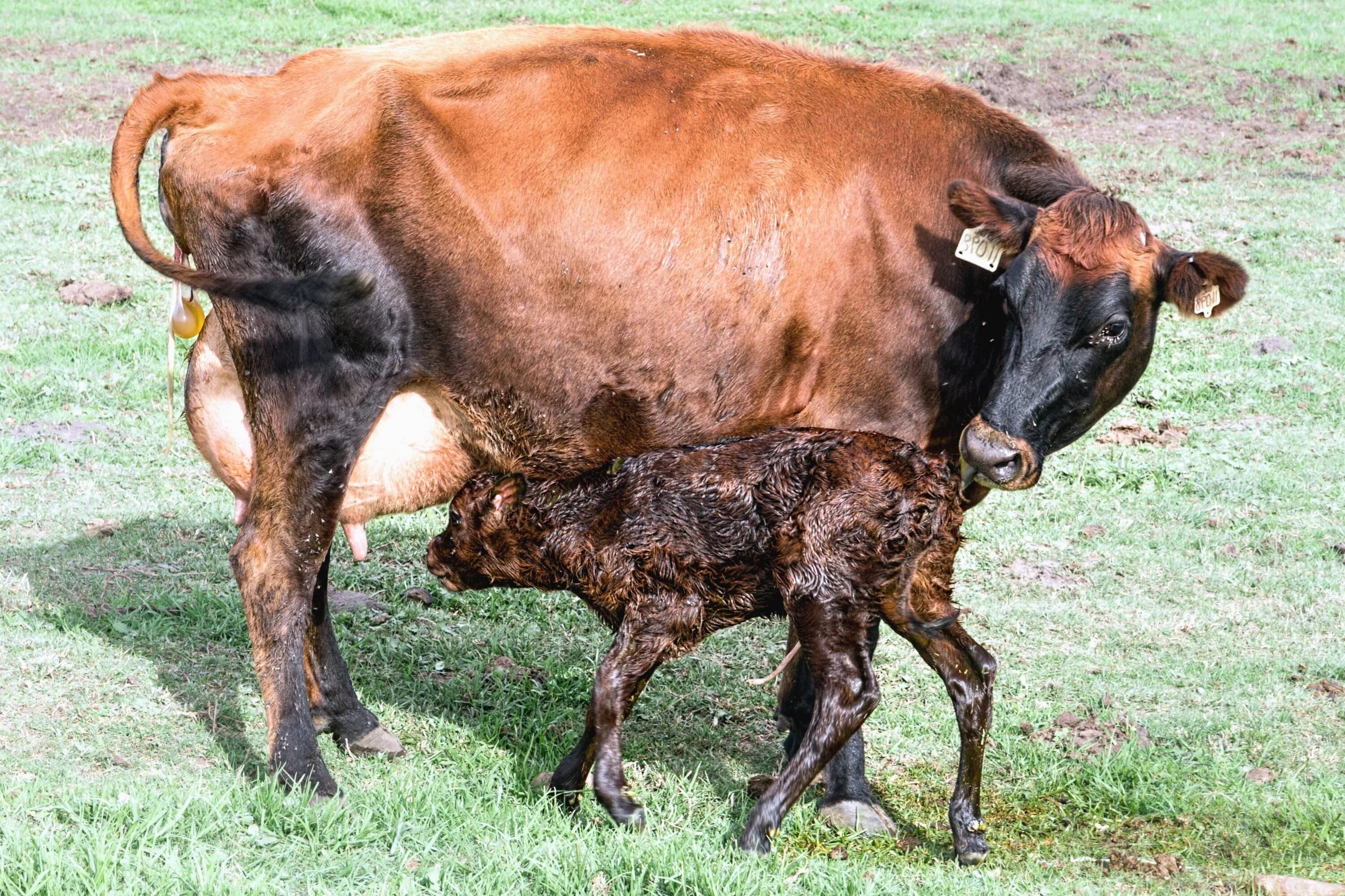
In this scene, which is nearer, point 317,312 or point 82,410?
point 317,312

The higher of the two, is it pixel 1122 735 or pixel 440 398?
pixel 440 398

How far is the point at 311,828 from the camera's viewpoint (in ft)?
15.3

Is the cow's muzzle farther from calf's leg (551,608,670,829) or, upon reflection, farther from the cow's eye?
calf's leg (551,608,670,829)

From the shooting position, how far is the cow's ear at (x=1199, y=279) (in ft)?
18.0

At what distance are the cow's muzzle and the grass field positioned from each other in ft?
3.92

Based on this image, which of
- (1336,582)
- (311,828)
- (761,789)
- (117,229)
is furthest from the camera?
(117,229)

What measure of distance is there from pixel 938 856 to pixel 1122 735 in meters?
1.27

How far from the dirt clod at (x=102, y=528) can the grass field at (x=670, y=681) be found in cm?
4

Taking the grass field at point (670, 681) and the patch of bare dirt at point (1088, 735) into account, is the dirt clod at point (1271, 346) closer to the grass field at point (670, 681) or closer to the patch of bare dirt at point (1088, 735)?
the grass field at point (670, 681)

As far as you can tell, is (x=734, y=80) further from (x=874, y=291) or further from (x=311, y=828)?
(x=311, y=828)

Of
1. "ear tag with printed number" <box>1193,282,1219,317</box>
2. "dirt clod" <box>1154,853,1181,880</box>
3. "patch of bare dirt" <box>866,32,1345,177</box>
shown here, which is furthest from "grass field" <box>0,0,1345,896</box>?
"patch of bare dirt" <box>866,32,1345,177</box>

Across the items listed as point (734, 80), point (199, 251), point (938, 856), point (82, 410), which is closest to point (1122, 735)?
point (938, 856)

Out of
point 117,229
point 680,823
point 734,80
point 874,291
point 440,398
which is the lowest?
point 117,229

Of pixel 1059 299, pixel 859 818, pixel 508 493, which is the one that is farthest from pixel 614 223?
pixel 859 818
